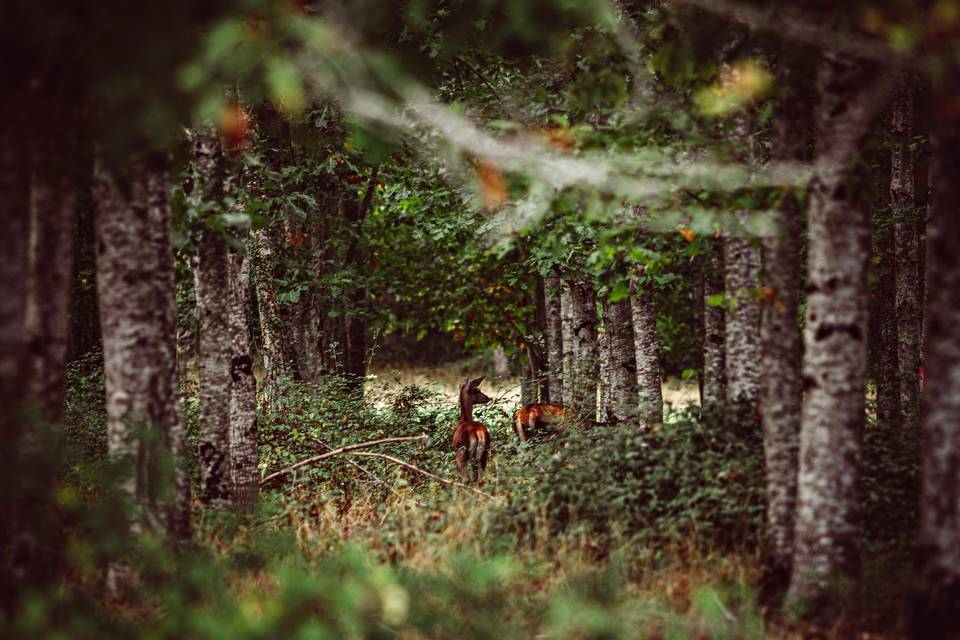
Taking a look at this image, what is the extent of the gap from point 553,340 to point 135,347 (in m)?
13.3

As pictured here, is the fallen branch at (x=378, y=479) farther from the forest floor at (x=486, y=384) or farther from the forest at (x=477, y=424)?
the forest floor at (x=486, y=384)

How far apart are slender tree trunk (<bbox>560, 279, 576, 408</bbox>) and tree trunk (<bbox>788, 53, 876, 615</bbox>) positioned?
25.5 feet

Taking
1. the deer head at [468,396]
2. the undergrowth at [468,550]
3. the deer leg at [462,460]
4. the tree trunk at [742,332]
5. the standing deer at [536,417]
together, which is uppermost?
the tree trunk at [742,332]

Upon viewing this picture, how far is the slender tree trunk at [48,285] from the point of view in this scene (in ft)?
20.1

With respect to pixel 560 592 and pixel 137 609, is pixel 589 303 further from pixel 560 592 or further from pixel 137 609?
pixel 137 609

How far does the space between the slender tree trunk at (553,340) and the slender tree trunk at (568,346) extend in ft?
0.80

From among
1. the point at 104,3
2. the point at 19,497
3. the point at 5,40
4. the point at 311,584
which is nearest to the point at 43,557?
the point at 19,497

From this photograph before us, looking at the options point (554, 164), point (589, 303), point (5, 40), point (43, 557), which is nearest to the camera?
point (5, 40)

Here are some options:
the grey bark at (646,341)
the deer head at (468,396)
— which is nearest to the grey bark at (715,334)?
the grey bark at (646,341)

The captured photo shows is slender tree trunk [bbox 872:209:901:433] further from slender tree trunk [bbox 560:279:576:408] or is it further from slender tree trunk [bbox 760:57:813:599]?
slender tree trunk [bbox 760:57:813:599]

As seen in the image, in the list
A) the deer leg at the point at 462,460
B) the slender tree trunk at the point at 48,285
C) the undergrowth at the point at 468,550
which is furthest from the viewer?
the deer leg at the point at 462,460

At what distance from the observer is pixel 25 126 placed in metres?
4.96

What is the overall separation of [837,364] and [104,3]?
540cm

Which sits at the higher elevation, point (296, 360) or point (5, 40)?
point (5, 40)
